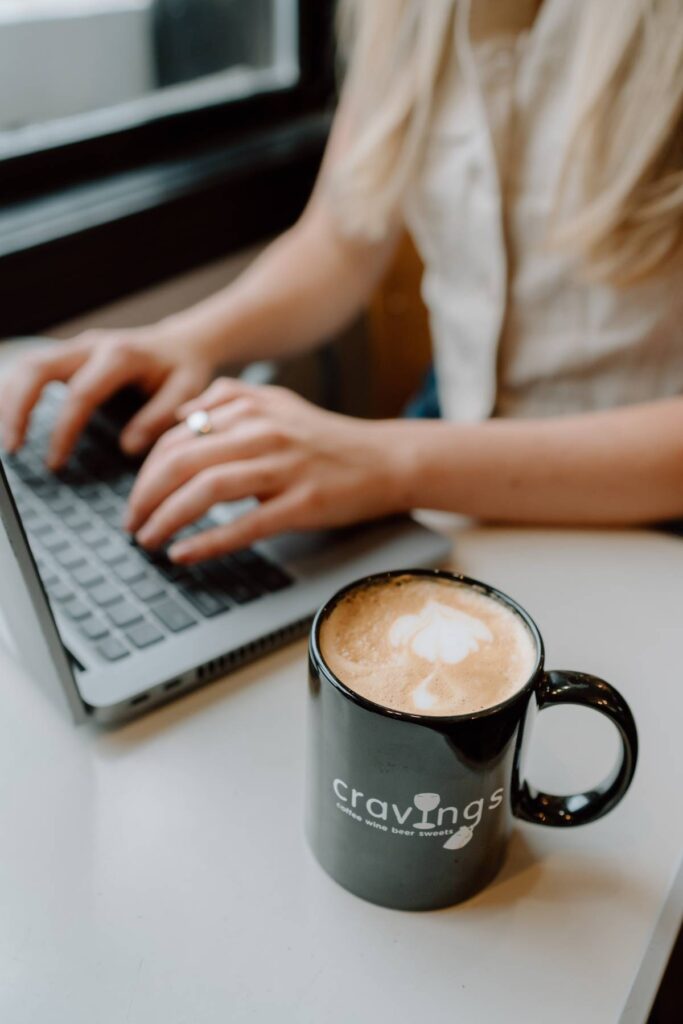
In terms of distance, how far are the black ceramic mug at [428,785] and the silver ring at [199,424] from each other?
25cm

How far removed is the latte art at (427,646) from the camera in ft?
1.06

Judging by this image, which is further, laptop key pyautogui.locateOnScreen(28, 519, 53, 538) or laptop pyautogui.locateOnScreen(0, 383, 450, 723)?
laptop key pyautogui.locateOnScreen(28, 519, 53, 538)

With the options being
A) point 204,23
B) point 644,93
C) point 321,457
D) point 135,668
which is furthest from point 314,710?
point 204,23

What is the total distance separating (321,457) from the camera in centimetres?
58

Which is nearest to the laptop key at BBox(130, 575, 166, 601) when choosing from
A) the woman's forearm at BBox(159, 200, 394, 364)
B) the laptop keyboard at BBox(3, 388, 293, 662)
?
the laptop keyboard at BBox(3, 388, 293, 662)

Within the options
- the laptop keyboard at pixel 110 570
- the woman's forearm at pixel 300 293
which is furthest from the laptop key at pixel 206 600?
the woman's forearm at pixel 300 293

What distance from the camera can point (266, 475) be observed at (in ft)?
1.82

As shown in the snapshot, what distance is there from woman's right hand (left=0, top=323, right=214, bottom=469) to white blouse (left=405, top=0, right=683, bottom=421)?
0.91 feet

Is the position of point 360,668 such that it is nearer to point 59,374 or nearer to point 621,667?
point 621,667

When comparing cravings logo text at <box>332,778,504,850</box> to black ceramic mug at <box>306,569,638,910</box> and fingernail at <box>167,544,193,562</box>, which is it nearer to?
black ceramic mug at <box>306,569,638,910</box>

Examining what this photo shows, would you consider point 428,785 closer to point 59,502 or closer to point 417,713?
point 417,713

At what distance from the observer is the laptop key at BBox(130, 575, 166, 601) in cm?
51

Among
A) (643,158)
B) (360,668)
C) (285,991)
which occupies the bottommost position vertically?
(285,991)

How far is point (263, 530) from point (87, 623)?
12cm
